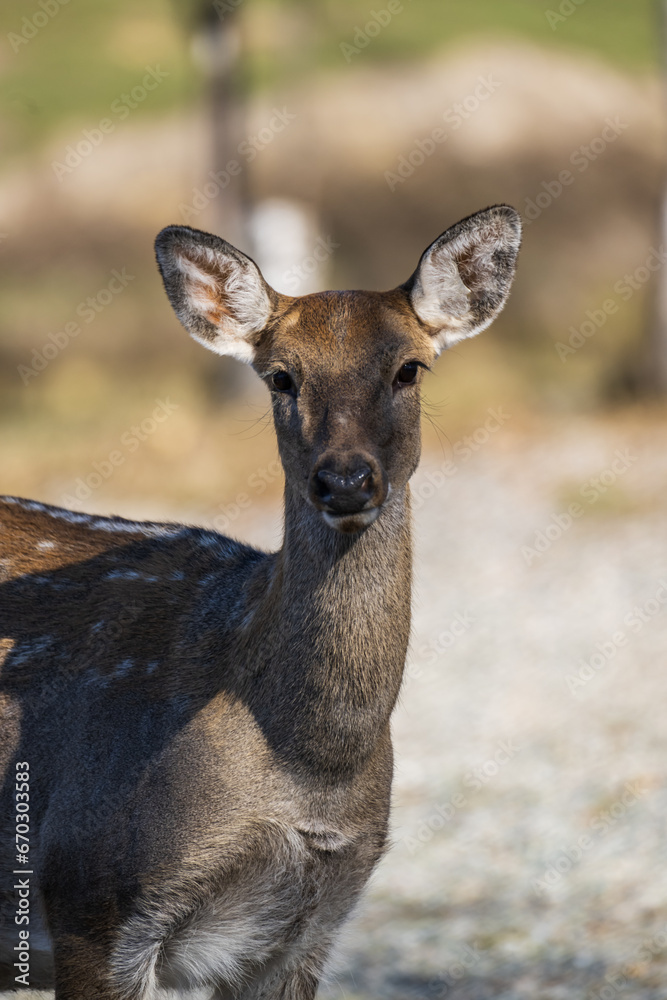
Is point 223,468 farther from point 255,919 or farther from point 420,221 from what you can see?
point 255,919

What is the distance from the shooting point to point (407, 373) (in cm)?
457

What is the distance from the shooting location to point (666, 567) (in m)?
12.2

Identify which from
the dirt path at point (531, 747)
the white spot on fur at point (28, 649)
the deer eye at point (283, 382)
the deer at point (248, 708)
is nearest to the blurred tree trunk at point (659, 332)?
the dirt path at point (531, 747)

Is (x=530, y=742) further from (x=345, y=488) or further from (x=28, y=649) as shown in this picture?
(x=345, y=488)

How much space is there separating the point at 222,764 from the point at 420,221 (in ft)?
55.3

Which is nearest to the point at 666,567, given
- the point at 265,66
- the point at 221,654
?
the point at 221,654

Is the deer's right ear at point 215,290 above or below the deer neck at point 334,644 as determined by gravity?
above

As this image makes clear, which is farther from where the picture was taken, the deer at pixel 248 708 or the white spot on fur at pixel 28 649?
the white spot on fur at pixel 28 649

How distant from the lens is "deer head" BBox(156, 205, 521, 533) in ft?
13.7

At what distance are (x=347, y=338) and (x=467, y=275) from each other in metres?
0.72

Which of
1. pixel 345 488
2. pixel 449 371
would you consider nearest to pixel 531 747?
pixel 345 488

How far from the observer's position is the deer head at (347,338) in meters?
4.17

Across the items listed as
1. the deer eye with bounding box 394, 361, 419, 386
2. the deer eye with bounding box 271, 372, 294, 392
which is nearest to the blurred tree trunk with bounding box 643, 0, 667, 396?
the deer eye with bounding box 394, 361, 419, 386

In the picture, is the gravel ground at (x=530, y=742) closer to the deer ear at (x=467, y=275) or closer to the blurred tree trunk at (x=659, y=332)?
the blurred tree trunk at (x=659, y=332)
